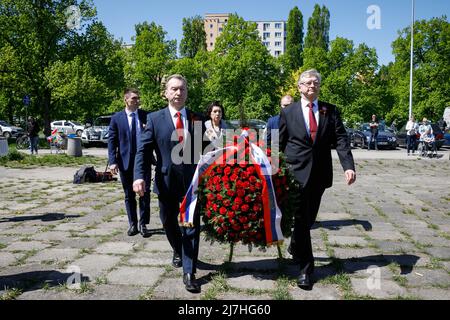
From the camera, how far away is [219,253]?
5312mm

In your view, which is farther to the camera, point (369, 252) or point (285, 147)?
point (369, 252)

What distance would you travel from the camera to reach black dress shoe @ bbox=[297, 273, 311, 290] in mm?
4066

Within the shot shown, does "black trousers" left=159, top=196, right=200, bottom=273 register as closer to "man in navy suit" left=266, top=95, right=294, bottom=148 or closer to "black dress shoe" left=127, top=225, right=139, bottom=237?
"man in navy suit" left=266, top=95, right=294, bottom=148

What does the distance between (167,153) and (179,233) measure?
0.99m

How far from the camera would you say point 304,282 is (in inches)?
160

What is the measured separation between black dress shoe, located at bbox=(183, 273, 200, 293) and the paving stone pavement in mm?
57

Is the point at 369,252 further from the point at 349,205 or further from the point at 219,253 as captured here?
the point at 349,205

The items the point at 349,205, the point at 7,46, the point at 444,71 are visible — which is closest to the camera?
the point at 349,205

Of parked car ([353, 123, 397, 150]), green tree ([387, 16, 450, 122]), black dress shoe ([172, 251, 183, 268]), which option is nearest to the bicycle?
parked car ([353, 123, 397, 150])

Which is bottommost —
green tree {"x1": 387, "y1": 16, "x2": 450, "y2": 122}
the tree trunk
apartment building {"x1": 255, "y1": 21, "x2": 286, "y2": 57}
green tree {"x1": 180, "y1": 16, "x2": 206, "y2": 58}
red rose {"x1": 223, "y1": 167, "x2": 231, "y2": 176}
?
red rose {"x1": 223, "y1": 167, "x2": 231, "y2": 176}

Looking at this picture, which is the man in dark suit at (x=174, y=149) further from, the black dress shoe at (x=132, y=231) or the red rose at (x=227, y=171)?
the black dress shoe at (x=132, y=231)
